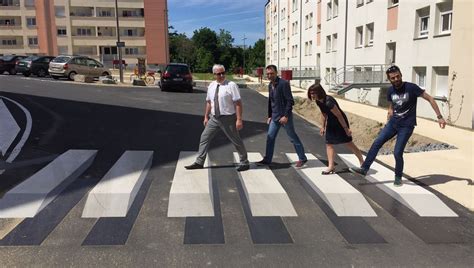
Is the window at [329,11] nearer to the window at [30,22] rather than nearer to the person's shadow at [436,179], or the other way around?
the person's shadow at [436,179]

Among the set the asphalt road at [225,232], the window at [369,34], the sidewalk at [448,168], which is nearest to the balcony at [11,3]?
the window at [369,34]

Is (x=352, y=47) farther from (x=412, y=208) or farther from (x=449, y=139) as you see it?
(x=412, y=208)

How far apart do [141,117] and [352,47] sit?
1987cm

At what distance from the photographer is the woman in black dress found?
6.93 meters

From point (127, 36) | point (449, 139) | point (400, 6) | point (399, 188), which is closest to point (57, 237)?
point (399, 188)

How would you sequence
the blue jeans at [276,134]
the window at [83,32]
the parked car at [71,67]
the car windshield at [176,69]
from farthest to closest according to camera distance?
the window at [83,32], the parked car at [71,67], the car windshield at [176,69], the blue jeans at [276,134]

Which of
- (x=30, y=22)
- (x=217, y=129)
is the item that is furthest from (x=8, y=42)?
(x=217, y=129)

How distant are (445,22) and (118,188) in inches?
646

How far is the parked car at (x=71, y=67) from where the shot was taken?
2909cm

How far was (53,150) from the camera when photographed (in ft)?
28.0

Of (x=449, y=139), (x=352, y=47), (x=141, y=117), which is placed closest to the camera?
(x=449, y=139)

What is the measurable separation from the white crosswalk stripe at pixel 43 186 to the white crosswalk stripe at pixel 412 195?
462 cm

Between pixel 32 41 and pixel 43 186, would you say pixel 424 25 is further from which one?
pixel 32 41

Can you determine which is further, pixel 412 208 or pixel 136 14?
pixel 136 14
